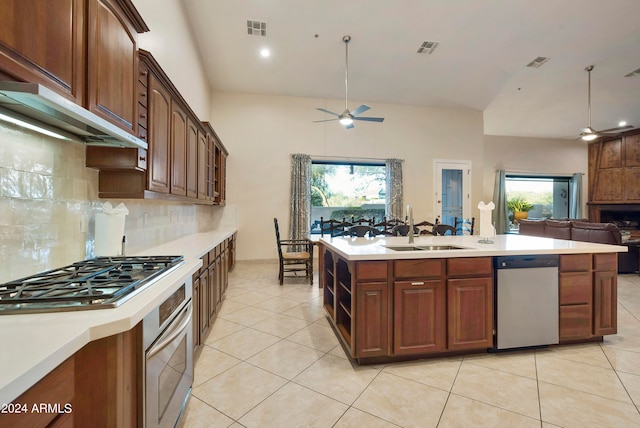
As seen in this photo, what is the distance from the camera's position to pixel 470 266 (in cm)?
218

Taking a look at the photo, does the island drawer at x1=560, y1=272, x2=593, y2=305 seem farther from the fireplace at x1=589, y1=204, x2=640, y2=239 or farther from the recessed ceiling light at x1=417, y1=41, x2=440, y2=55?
the fireplace at x1=589, y1=204, x2=640, y2=239

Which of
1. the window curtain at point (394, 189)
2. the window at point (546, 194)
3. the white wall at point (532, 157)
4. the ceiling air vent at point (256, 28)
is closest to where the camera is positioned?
the ceiling air vent at point (256, 28)

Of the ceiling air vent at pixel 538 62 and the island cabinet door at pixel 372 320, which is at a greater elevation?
the ceiling air vent at pixel 538 62

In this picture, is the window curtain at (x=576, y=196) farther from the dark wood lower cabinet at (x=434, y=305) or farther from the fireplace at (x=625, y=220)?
the dark wood lower cabinet at (x=434, y=305)

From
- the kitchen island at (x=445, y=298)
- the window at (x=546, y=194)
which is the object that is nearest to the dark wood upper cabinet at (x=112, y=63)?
the kitchen island at (x=445, y=298)

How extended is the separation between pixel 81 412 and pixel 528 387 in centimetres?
238

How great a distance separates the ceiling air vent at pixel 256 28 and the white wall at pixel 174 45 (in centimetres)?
81

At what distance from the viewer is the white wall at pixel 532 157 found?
8.07 m

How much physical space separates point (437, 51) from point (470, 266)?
3.89 metres

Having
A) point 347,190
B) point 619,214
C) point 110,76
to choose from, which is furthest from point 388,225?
point 619,214

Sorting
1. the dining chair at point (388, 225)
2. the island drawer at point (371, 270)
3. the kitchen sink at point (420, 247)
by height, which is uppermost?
the dining chair at point (388, 225)

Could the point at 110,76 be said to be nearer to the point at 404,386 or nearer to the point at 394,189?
the point at 404,386

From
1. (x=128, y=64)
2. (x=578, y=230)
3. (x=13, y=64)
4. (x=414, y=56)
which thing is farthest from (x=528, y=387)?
(x=414, y=56)

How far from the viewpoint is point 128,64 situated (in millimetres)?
1560
